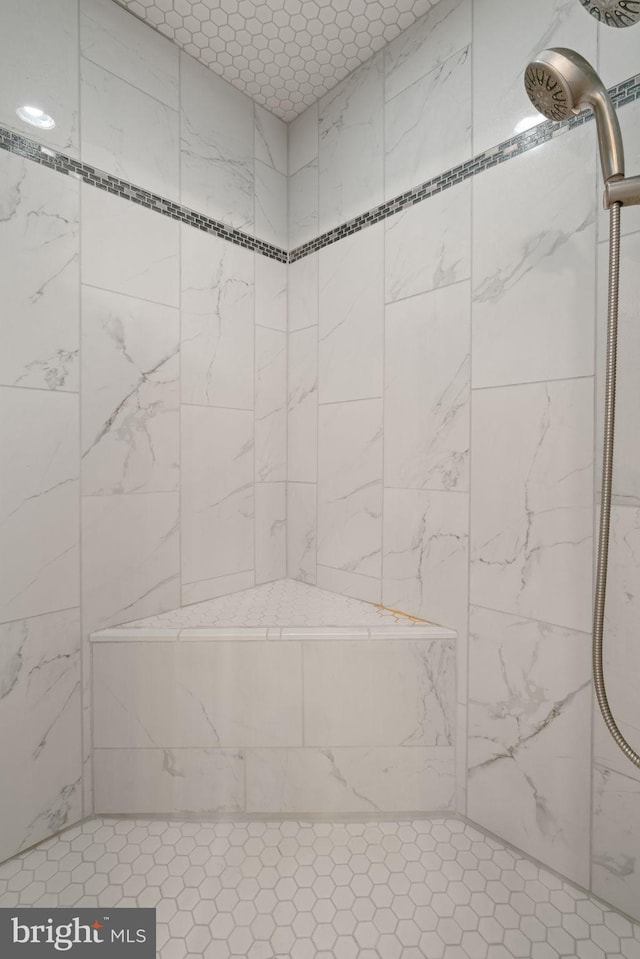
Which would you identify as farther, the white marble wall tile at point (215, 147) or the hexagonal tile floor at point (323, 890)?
the white marble wall tile at point (215, 147)

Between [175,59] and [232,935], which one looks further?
[175,59]

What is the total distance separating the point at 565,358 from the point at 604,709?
2.61 ft

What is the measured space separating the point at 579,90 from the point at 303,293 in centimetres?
115

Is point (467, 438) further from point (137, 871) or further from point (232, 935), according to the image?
point (137, 871)

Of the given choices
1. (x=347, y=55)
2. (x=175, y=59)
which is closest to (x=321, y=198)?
(x=347, y=55)

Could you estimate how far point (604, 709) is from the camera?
1.03m

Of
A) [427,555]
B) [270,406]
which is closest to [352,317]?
[270,406]

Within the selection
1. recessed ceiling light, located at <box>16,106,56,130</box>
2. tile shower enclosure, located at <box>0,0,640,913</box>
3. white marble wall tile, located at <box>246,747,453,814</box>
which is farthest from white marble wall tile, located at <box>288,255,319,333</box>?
white marble wall tile, located at <box>246,747,453,814</box>

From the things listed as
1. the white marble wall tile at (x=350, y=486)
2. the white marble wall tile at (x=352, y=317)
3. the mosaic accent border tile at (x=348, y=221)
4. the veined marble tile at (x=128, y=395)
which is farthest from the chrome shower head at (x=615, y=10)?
the veined marble tile at (x=128, y=395)

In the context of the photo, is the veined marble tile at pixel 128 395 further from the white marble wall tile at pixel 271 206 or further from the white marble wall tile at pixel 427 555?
the white marble wall tile at pixel 427 555

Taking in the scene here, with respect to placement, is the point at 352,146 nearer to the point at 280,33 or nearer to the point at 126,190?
the point at 280,33

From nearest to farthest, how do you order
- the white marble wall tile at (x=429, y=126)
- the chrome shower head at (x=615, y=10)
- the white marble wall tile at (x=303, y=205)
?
the chrome shower head at (x=615, y=10), the white marble wall tile at (x=429, y=126), the white marble wall tile at (x=303, y=205)

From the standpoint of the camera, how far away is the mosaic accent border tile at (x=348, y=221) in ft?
4.02

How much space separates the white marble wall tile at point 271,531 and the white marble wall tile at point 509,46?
131cm
